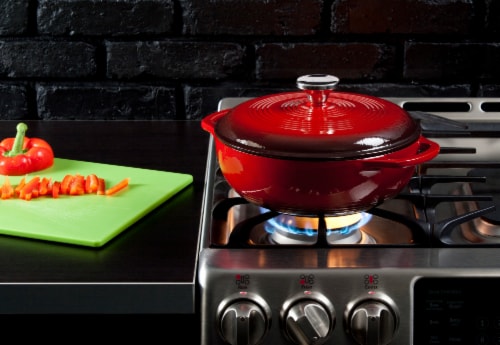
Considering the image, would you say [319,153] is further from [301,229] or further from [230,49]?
[230,49]

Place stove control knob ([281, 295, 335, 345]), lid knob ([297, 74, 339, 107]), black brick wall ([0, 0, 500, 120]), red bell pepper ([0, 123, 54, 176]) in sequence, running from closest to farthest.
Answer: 1. stove control knob ([281, 295, 335, 345])
2. lid knob ([297, 74, 339, 107])
3. red bell pepper ([0, 123, 54, 176])
4. black brick wall ([0, 0, 500, 120])

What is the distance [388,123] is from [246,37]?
2.28 feet

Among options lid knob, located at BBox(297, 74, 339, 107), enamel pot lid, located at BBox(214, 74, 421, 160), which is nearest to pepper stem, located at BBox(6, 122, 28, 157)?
enamel pot lid, located at BBox(214, 74, 421, 160)

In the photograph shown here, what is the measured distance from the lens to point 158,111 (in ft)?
5.68

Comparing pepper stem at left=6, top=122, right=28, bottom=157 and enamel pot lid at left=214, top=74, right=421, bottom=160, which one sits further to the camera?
pepper stem at left=6, top=122, right=28, bottom=157

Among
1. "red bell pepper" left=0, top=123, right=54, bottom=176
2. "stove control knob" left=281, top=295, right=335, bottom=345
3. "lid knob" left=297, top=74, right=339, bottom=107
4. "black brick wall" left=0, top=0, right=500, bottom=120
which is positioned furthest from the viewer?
"black brick wall" left=0, top=0, right=500, bottom=120

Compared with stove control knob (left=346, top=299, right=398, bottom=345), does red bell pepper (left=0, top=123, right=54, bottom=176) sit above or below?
above

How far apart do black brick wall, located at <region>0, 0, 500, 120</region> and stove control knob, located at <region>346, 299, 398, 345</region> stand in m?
0.82

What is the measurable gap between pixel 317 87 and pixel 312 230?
0.63 ft

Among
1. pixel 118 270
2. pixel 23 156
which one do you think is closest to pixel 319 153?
pixel 118 270

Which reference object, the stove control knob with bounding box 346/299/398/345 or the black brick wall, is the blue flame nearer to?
the stove control knob with bounding box 346/299/398/345

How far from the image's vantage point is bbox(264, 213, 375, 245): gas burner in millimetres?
1085

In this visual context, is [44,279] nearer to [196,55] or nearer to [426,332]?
[426,332]

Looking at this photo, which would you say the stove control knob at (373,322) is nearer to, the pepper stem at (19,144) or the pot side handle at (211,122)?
the pot side handle at (211,122)
